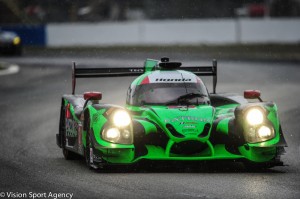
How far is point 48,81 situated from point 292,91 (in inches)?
295

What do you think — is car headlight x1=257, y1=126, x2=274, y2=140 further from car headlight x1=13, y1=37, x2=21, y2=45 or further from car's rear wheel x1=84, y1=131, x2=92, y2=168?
car headlight x1=13, y1=37, x2=21, y2=45

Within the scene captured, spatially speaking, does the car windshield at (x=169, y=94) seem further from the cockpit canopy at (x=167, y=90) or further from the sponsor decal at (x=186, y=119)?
the sponsor decal at (x=186, y=119)

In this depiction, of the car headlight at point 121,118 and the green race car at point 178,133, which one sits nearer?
the green race car at point 178,133

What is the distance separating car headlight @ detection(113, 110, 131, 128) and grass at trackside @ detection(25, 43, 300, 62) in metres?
23.9

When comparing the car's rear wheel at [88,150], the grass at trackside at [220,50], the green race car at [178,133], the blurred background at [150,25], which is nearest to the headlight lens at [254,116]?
the green race car at [178,133]

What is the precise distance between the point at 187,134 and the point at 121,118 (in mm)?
758

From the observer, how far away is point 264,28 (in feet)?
139

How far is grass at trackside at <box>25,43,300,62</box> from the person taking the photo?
35.8 meters

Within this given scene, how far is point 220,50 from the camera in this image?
40.2 metres

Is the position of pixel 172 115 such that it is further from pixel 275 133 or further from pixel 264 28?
pixel 264 28

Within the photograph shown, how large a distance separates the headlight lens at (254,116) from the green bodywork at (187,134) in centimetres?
6

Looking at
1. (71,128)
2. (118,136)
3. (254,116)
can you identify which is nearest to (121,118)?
(118,136)

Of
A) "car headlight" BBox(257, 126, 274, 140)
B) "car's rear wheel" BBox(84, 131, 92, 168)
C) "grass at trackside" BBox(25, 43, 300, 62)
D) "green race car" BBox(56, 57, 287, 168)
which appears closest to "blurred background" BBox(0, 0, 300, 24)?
"grass at trackside" BBox(25, 43, 300, 62)

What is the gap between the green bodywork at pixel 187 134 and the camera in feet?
32.2
